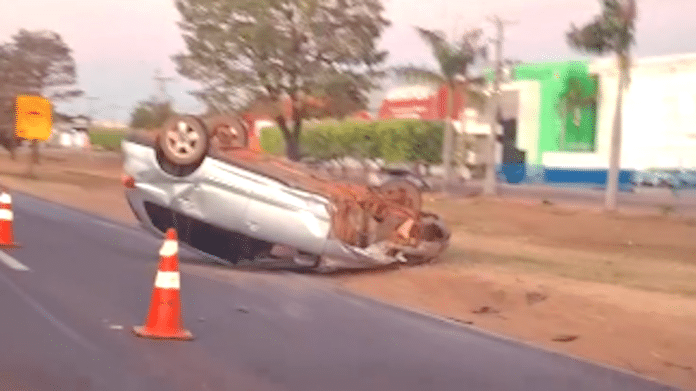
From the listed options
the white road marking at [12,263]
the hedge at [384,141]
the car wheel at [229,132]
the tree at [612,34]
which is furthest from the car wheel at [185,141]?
the hedge at [384,141]

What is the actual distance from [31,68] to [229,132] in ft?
188

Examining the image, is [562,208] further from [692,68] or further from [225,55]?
[692,68]

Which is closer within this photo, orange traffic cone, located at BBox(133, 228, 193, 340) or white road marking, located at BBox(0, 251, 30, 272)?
orange traffic cone, located at BBox(133, 228, 193, 340)

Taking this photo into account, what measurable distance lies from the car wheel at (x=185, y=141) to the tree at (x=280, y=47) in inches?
965

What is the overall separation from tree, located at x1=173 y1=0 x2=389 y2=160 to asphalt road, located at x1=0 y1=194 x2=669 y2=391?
25.8m

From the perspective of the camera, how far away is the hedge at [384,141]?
2719 inches

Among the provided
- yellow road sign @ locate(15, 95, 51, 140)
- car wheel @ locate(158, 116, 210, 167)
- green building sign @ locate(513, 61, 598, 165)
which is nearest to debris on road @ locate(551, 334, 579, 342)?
car wheel @ locate(158, 116, 210, 167)

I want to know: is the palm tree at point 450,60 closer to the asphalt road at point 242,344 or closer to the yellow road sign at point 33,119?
the yellow road sign at point 33,119

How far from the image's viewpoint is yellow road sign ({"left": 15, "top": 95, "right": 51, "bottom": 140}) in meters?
44.1

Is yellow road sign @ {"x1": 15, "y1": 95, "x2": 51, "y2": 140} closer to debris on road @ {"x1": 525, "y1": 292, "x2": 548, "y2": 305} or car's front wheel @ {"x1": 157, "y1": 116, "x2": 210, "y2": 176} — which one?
car's front wheel @ {"x1": 157, "y1": 116, "x2": 210, "y2": 176}

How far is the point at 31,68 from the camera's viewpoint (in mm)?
69438

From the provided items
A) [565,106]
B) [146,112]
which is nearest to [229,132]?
[565,106]

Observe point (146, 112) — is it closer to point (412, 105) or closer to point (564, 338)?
point (412, 105)

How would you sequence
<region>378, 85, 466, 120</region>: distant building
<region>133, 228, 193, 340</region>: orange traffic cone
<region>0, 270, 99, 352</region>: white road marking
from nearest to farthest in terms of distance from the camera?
<region>0, 270, 99, 352</region>: white road marking → <region>133, 228, 193, 340</region>: orange traffic cone → <region>378, 85, 466, 120</region>: distant building
